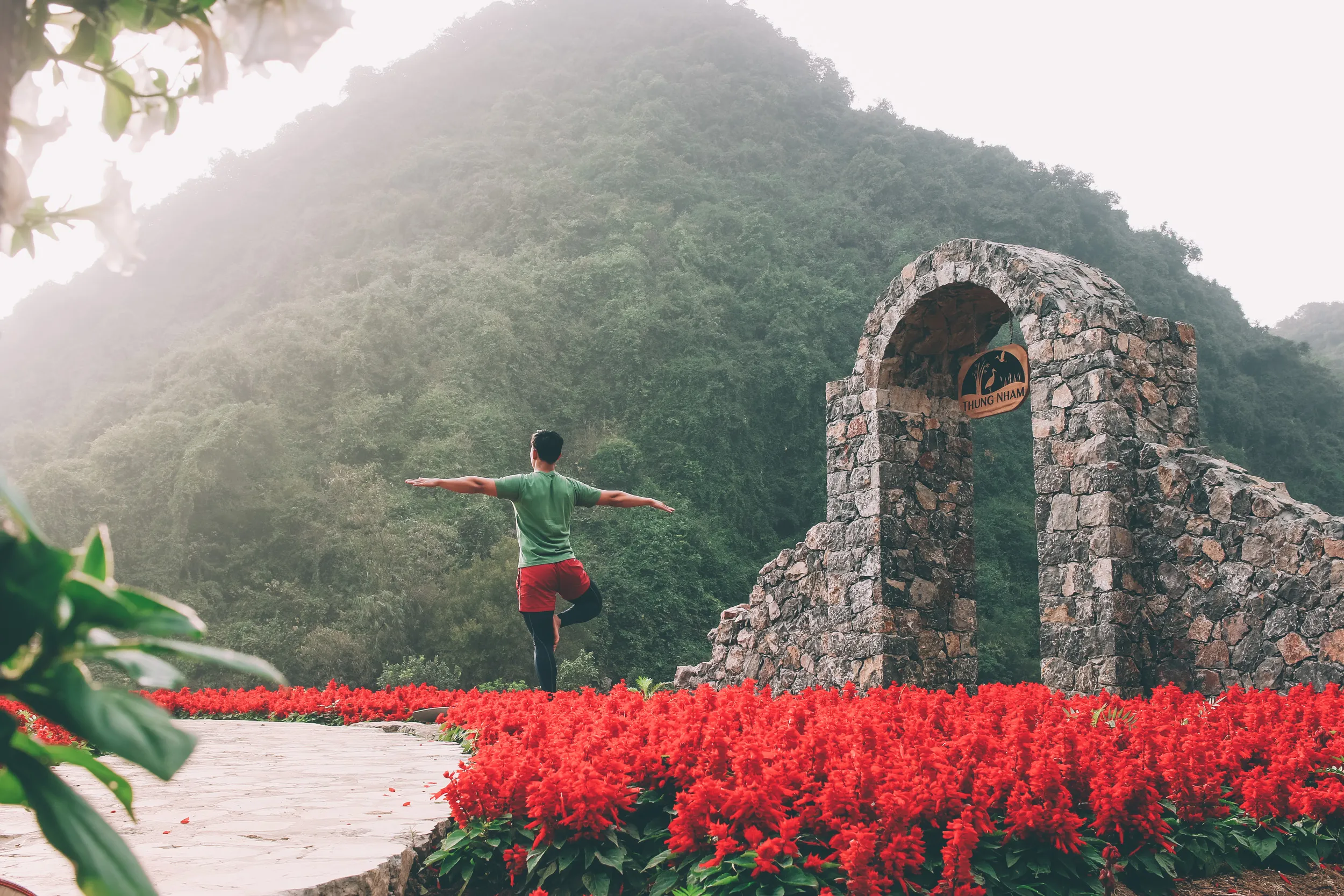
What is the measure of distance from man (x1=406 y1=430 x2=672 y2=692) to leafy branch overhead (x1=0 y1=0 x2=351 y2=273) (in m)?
3.90

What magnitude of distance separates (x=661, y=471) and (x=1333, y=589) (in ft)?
48.1

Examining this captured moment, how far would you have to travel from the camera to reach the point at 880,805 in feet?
7.82

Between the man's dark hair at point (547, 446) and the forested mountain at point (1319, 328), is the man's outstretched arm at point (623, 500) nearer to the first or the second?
the man's dark hair at point (547, 446)

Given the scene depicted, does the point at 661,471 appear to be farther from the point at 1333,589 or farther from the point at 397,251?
the point at 1333,589

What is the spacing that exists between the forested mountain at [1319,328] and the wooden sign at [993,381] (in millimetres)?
29278

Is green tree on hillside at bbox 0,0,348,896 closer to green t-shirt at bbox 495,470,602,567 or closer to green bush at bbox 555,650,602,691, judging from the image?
green t-shirt at bbox 495,470,602,567

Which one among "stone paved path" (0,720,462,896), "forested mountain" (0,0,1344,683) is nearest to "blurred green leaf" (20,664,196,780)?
"stone paved path" (0,720,462,896)

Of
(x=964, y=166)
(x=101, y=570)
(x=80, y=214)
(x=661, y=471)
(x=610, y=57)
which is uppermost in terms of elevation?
(x=610, y=57)

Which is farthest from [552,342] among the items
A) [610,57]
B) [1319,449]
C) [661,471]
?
[1319,449]

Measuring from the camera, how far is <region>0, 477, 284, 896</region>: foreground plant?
470 mm

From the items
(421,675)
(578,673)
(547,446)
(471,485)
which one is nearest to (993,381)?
(547,446)

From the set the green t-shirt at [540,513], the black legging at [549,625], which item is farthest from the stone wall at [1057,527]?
the green t-shirt at [540,513]

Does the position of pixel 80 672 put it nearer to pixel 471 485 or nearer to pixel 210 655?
pixel 210 655

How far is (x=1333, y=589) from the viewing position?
4953mm
